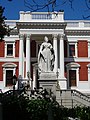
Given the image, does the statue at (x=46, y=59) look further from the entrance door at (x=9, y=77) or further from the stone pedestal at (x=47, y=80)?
the entrance door at (x=9, y=77)

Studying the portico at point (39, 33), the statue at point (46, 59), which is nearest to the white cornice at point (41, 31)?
the portico at point (39, 33)

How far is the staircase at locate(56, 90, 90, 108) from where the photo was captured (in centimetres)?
2083

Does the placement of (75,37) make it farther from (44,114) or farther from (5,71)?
(44,114)

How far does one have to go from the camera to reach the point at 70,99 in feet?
72.4

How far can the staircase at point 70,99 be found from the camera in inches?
820

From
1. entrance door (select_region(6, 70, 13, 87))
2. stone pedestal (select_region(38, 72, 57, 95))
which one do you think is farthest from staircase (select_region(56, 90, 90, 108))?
entrance door (select_region(6, 70, 13, 87))

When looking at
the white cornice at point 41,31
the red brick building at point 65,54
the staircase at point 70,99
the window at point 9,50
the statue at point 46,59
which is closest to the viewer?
the statue at point 46,59

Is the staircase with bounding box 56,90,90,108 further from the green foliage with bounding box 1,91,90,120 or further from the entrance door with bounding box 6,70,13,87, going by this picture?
the entrance door with bounding box 6,70,13,87

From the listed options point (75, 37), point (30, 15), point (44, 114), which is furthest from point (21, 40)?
point (44, 114)

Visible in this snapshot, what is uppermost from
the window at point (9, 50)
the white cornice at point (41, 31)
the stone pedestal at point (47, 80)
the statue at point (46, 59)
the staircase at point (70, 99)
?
the white cornice at point (41, 31)

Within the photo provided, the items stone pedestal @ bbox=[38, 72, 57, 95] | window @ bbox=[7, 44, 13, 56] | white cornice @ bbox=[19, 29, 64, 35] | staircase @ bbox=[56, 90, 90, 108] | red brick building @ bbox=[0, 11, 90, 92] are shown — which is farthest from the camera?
window @ bbox=[7, 44, 13, 56]

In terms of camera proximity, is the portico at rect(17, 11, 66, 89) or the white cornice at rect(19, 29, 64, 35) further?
the white cornice at rect(19, 29, 64, 35)

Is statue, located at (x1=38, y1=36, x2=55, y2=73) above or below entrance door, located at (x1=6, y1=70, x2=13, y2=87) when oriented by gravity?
above

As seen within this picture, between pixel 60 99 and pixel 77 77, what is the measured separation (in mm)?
21640
